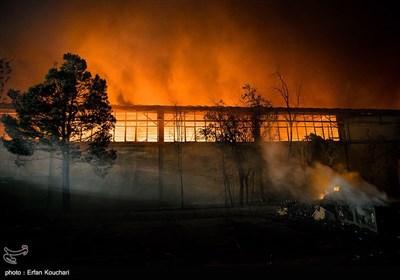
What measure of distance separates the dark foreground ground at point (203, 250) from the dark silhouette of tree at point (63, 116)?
14.1ft

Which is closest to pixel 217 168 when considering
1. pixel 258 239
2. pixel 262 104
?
pixel 262 104

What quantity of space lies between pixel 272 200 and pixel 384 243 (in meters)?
14.3

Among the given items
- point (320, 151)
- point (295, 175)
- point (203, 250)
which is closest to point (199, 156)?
point (295, 175)

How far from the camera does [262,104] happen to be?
22297 millimetres

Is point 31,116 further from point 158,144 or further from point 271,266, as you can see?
point 271,266

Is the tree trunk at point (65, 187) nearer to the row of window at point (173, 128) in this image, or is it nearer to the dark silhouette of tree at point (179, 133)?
the row of window at point (173, 128)

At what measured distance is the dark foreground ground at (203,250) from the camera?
6.12m

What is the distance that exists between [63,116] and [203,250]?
502 inches

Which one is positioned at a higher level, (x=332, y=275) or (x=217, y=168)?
(x=217, y=168)

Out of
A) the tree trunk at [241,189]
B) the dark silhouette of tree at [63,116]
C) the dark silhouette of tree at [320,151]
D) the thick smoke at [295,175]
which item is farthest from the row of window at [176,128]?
the dark silhouette of tree at [63,116]

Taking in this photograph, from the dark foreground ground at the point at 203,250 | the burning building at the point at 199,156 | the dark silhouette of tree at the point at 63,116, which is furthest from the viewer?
the burning building at the point at 199,156

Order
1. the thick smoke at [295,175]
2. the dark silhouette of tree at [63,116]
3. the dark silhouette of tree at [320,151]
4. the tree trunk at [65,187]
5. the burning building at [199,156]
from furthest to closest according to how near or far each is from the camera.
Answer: the dark silhouette of tree at [320,151]
the thick smoke at [295,175]
the burning building at [199,156]
the tree trunk at [65,187]
the dark silhouette of tree at [63,116]

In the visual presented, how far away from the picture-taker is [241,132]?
2105 centimetres

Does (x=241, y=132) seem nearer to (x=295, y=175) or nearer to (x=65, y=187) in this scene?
(x=295, y=175)
